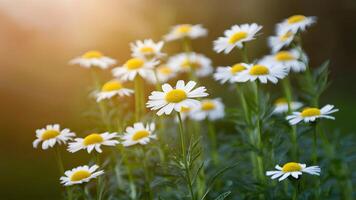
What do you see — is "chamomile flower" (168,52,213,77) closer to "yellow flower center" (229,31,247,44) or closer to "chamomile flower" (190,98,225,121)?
"chamomile flower" (190,98,225,121)

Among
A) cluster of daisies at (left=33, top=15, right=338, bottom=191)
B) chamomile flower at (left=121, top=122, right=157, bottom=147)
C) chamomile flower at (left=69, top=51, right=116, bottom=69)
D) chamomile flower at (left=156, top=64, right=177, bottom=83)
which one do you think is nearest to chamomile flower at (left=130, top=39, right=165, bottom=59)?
cluster of daisies at (left=33, top=15, right=338, bottom=191)

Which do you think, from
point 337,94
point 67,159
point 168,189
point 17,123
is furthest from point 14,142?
point 337,94

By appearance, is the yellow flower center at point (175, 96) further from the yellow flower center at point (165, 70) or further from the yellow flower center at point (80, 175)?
the yellow flower center at point (165, 70)

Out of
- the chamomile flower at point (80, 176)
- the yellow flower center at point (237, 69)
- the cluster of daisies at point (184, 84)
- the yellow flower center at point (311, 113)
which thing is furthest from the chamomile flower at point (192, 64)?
the chamomile flower at point (80, 176)

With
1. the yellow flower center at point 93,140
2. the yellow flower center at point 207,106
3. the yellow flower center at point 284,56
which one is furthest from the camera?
the yellow flower center at point 207,106

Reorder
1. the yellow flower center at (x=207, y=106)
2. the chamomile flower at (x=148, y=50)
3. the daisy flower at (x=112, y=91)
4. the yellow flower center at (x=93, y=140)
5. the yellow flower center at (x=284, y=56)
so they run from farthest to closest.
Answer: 1. the yellow flower center at (x=207, y=106)
2. the yellow flower center at (x=284, y=56)
3. the chamomile flower at (x=148, y=50)
4. the daisy flower at (x=112, y=91)
5. the yellow flower center at (x=93, y=140)

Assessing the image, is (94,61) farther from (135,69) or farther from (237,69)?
(237,69)
